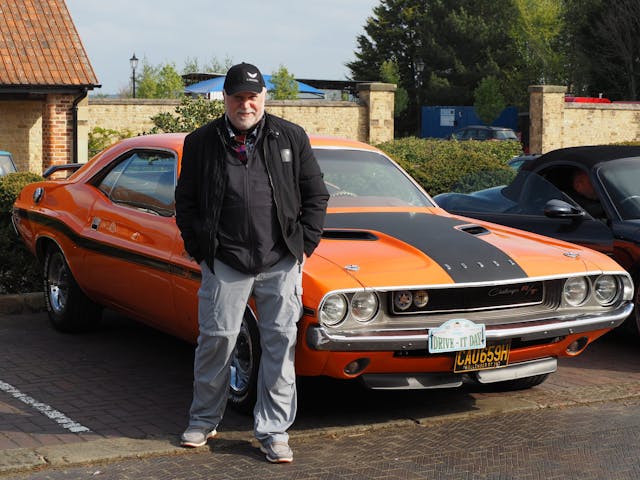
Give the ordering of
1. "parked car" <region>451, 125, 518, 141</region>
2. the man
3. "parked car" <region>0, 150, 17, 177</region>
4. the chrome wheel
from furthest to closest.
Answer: "parked car" <region>451, 125, 518, 141</region>
"parked car" <region>0, 150, 17, 177</region>
the chrome wheel
the man

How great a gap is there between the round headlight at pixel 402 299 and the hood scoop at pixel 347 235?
59 centimetres

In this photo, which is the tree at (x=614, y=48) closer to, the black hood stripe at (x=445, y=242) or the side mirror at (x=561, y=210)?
the side mirror at (x=561, y=210)

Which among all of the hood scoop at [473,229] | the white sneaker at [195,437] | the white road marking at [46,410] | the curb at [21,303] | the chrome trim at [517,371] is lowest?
the white road marking at [46,410]

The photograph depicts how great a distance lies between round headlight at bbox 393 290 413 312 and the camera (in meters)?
5.98

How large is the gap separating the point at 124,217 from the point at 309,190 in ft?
7.58

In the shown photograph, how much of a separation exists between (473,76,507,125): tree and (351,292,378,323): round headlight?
52783 mm

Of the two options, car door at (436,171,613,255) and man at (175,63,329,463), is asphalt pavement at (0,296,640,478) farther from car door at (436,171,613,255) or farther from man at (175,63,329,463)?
car door at (436,171,613,255)

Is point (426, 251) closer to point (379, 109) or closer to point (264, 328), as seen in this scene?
point (264, 328)

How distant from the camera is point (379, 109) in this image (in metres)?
36.9

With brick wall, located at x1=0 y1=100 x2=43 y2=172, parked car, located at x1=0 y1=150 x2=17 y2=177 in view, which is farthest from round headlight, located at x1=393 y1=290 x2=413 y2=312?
brick wall, located at x1=0 y1=100 x2=43 y2=172

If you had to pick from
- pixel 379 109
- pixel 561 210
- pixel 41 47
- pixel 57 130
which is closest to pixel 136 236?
pixel 561 210

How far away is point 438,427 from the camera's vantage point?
20.6 ft

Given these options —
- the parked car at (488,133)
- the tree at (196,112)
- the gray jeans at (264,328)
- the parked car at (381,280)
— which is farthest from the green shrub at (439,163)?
the parked car at (488,133)

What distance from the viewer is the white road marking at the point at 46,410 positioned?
610 cm
